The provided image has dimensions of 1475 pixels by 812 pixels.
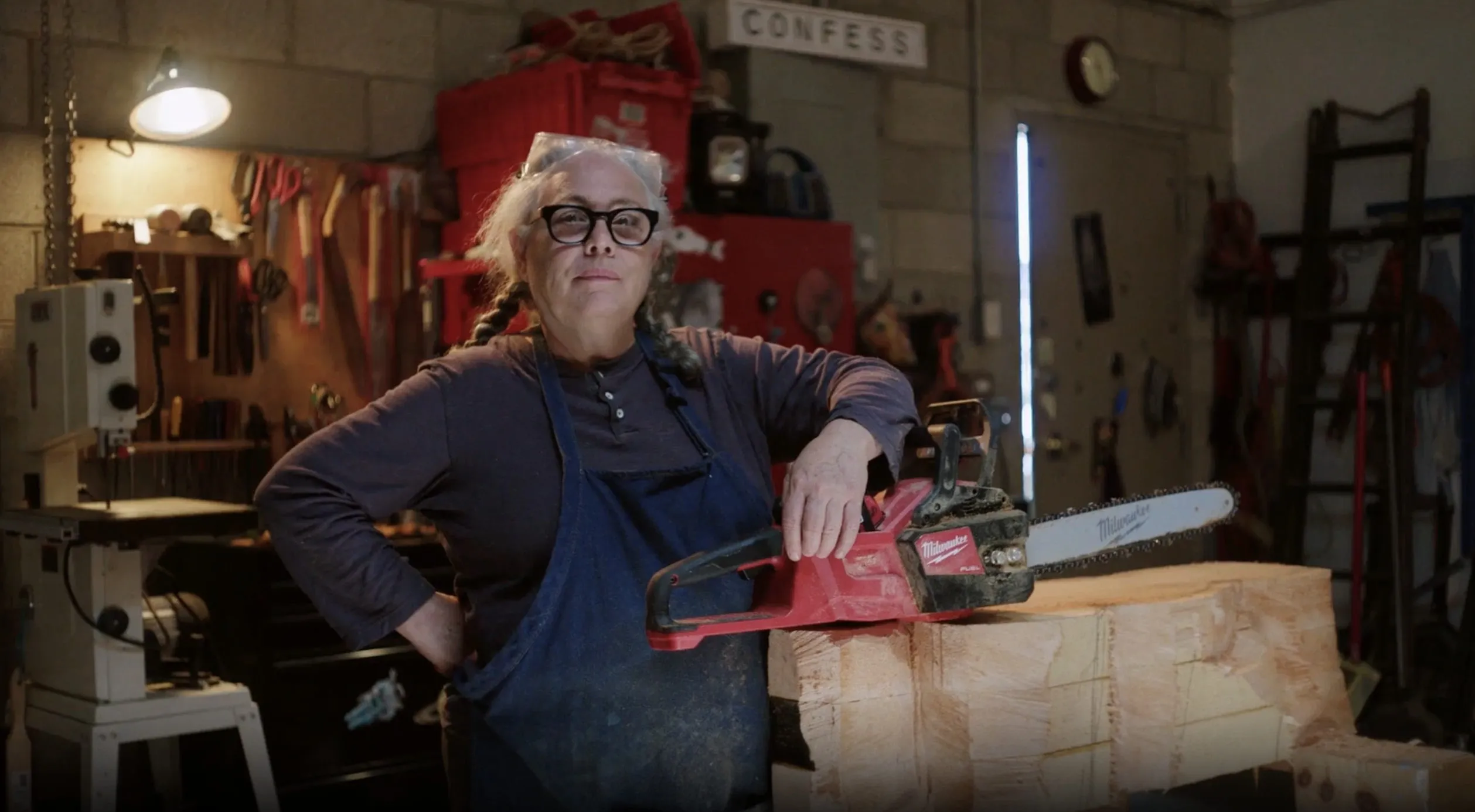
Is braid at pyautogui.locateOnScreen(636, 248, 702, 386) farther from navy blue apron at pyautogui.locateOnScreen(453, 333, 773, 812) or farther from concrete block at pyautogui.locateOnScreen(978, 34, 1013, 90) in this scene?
concrete block at pyautogui.locateOnScreen(978, 34, 1013, 90)

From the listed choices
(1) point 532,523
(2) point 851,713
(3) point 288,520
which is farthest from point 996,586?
(3) point 288,520

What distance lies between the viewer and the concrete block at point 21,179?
3551 mm

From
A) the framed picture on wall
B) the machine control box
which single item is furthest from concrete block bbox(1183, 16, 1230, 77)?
the machine control box

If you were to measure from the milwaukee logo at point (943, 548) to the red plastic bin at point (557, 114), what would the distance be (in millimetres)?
1987

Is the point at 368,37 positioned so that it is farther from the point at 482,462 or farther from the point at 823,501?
the point at 823,501

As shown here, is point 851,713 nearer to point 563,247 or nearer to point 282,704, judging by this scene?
point 563,247

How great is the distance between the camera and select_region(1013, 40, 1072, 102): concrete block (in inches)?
230

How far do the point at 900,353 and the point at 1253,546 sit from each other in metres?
2.35

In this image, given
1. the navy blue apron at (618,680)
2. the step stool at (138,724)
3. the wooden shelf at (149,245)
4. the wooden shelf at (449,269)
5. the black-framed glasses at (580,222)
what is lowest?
the step stool at (138,724)

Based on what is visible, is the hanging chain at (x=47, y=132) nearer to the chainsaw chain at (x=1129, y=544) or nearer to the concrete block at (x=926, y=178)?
the chainsaw chain at (x=1129, y=544)

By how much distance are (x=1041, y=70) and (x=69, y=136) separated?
377cm

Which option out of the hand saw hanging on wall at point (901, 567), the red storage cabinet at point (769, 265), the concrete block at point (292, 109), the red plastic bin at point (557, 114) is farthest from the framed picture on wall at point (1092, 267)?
the hand saw hanging on wall at point (901, 567)

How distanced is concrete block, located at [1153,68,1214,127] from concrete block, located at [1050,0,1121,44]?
34cm

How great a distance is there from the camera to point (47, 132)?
359cm
